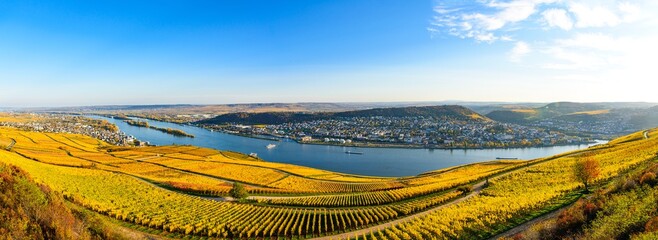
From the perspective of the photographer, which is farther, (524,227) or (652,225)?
(524,227)

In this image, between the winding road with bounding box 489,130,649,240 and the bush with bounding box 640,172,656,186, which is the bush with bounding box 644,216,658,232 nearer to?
the winding road with bounding box 489,130,649,240

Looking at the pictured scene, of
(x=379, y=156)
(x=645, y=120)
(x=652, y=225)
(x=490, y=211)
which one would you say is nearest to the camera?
(x=652, y=225)

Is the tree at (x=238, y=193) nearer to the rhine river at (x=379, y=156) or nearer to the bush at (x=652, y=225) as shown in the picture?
the bush at (x=652, y=225)

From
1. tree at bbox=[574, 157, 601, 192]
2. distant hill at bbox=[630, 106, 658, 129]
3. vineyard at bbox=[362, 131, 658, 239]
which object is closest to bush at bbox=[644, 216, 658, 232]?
vineyard at bbox=[362, 131, 658, 239]

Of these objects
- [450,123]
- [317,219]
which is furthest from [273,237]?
[450,123]

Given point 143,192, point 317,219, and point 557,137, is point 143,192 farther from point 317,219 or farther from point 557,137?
point 557,137

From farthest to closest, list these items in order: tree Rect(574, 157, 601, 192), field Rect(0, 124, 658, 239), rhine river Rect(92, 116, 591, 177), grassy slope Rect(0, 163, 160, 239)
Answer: rhine river Rect(92, 116, 591, 177) → tree Rect(574, 157, 601, 192) → field Rect(0, 124, 658, 239) → grassy slope Rect(0, 163, 160, 239)

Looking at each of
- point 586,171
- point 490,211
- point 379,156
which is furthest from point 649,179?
point 379,156

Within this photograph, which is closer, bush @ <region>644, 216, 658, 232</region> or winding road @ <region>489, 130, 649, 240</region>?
bush @ <region>644, 216, 658, 232</region>

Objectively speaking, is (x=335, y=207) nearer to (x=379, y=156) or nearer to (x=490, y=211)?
(x=490, y=211)

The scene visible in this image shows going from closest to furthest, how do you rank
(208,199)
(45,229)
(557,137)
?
(45,229), (208,199), (557,137)

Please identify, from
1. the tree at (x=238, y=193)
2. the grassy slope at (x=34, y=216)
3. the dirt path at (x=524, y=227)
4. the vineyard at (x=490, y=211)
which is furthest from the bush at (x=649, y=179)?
the tree at (x=238, y=193)
